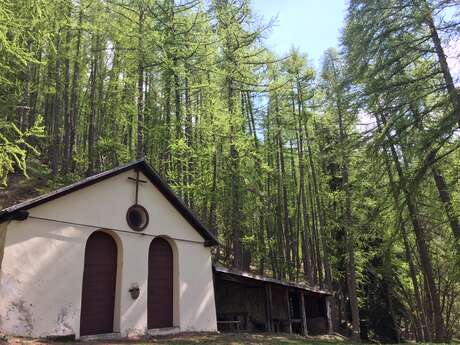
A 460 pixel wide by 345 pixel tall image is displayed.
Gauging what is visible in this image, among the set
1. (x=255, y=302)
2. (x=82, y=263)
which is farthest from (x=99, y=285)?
(x=255, y=302)

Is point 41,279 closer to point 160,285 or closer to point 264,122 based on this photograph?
point 160,285

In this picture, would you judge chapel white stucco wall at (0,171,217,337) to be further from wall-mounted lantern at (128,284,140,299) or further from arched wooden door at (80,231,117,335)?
arched wooden door at (80,231,117,335)

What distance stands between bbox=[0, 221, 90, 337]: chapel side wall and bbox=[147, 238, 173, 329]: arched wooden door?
228cm

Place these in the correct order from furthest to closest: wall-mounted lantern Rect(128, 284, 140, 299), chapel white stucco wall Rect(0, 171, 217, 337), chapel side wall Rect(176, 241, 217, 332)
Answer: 1. chapel side wall Rect(176, 241, 217, 332)
2. wall-mounted lantern Rect(128, 284, 140, 299)
3. chapel white stucco wall Rect(0, 171, 217, 337)

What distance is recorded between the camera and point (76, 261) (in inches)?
370

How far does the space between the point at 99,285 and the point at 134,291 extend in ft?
2.92

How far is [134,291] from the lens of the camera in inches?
404

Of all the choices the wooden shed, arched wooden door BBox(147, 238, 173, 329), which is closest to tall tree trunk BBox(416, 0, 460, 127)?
the wooden shed

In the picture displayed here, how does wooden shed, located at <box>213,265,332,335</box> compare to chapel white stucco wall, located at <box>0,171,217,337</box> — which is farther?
wooden shed, located at <box>213,265,332,335</box>

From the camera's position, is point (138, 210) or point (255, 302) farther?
point (255, 302)

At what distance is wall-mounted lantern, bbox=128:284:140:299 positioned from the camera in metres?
10.2

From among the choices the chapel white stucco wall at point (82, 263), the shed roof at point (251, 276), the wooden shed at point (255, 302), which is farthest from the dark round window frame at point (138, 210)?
the wooden shed at point (255, 302)

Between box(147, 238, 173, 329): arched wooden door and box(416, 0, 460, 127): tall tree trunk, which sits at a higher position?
box(416, 0, 460, 127): tall tree trunk

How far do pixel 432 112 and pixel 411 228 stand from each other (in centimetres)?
538
